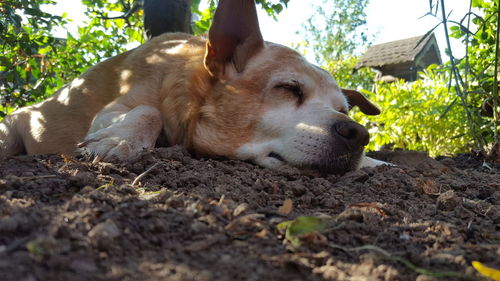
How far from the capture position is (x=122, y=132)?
249 cm

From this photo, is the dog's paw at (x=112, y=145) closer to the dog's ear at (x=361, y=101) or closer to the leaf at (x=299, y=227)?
the leaf at (x=299, y=227)

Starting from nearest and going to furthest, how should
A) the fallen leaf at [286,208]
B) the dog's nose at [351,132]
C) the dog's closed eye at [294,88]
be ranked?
1. the fallen leaf at [286,208]
2. the dog's nose at [351,132]
3. the dog's closed eye at [294,88]

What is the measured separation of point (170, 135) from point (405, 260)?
2.02m

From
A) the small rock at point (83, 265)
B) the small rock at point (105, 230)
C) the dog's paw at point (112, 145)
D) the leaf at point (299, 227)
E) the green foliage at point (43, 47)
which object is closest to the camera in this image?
the small rock at point (83, 265)

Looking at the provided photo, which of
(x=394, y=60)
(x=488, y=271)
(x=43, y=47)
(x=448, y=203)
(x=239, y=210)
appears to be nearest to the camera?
(x=488, y=271)

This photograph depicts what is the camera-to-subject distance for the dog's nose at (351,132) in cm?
248

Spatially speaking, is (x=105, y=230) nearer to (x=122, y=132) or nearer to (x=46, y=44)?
(x=122, y=132)

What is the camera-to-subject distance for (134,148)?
243cm

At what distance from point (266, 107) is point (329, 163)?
55 cm

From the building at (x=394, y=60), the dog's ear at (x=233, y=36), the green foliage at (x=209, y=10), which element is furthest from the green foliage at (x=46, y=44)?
the building at (x=394, y=60)

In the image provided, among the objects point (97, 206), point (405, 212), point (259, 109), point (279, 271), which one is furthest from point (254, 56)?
point (279, 271)

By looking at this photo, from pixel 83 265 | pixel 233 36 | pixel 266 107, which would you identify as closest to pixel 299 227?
pixel 83 265

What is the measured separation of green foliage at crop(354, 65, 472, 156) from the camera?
5852 mm

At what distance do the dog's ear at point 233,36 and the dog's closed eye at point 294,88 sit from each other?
328mm
